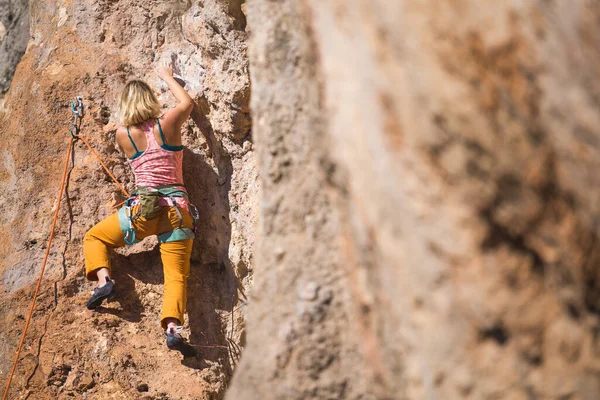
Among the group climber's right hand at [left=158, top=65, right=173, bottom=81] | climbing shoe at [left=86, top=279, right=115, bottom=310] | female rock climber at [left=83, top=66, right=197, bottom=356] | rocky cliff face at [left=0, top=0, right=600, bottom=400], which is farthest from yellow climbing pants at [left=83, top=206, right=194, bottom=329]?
rocky cliff face at [left=0, top=0, right=600, bottom=400]

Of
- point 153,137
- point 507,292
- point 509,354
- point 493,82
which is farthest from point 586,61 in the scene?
point 153,137

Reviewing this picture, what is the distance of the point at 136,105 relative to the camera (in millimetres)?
3596

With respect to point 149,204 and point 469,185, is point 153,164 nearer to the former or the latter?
point 149,204

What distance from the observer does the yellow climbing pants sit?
3506 mm

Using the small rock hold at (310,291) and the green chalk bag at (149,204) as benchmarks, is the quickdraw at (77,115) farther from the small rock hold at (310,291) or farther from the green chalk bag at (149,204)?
the small rock hold at (310,291)

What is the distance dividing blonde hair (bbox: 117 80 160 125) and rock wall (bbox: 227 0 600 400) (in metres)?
2.35

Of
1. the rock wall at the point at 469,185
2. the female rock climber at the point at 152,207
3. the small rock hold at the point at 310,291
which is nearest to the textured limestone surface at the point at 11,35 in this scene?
the female rock climber at the point at 152,207

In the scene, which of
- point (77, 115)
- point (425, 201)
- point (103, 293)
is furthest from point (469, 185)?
point (77, 115)

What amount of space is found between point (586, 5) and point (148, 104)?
2786mm

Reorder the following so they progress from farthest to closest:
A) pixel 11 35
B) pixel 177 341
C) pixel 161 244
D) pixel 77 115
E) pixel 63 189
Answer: pixel 11 35 → pixel 77 115 → pixel 63 189 → pixel 161 244 → pixel 177 341

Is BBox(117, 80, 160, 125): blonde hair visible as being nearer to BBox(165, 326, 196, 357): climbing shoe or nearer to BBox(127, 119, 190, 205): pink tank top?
BBox(127, 119, 190, 205): pink tank top

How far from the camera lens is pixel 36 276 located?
370 cm

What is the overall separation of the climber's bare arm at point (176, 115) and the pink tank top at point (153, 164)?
2.3 inches

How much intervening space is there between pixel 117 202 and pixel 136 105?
750 millimetres
